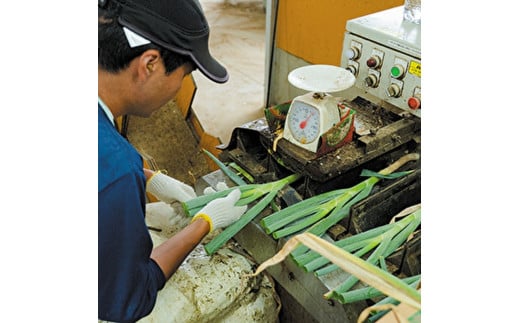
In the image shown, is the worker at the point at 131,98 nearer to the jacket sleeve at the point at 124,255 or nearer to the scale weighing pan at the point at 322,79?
the jacket sleeve at the point at 124,255

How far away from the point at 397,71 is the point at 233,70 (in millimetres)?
2860

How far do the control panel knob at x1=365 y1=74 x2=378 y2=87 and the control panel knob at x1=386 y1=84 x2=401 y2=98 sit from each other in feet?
0.18

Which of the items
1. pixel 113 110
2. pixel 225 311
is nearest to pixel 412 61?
pixel 113 110

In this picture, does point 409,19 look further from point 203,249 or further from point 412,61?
point 203,249

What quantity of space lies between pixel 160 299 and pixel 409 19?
3.97 feet

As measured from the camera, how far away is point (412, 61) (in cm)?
149

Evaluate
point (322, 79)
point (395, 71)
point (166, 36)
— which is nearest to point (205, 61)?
point (166, 36)

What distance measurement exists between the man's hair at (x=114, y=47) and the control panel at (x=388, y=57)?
71 centimetres

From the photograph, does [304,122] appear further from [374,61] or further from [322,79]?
[374,61]

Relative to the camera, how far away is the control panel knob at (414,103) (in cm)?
152

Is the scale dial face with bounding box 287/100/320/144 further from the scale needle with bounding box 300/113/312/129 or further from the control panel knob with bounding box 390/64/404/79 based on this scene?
the control panel knob with bounding box 390/64/404/79

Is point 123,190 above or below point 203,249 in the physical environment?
above

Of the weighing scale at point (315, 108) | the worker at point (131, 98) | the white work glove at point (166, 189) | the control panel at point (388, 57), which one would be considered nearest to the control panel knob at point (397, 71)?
the control panel at point (388, 57)
